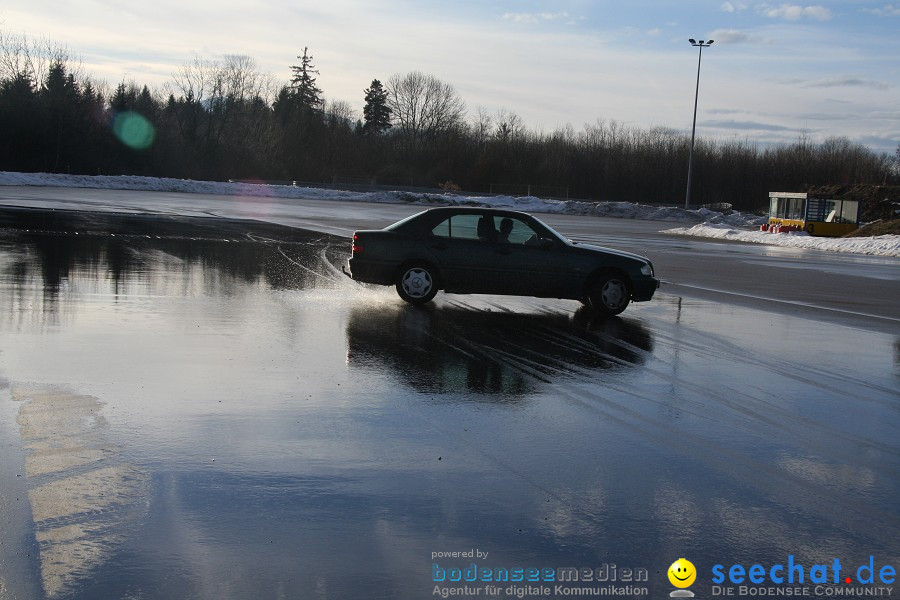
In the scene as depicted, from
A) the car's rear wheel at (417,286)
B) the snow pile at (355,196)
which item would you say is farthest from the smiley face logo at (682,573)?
the snow pile at (355,196)

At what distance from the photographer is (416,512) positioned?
16.3ft

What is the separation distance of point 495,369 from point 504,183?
99461 millimetres

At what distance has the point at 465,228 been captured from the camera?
13516mm

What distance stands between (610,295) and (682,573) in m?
9.14

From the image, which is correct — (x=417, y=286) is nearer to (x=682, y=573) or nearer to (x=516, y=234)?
(x=516, y=234)

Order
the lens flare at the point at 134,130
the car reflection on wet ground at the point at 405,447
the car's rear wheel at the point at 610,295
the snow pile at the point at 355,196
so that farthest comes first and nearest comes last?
the lens flare at the point at 134,130, the snow pile at the point at 355,196, the car's rear wheel at the point at 610,295, the car reflection on wet ground at the point at 405,447

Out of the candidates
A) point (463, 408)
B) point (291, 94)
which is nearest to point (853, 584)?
point (463, 408)

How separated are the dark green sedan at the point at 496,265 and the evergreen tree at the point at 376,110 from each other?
11772 cm

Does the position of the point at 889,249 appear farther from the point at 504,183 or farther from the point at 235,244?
the point at 504,183

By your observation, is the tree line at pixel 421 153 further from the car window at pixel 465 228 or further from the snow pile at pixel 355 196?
the car window at pixel 465 228

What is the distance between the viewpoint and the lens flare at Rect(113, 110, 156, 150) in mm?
85287

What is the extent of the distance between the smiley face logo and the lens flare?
284 ft

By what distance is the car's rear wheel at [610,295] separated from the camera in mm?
13273

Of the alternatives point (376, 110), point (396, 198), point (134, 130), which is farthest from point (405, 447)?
point (376, 110)
